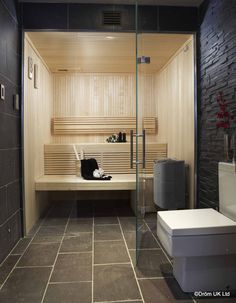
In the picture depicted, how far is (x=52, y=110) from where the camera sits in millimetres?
4512

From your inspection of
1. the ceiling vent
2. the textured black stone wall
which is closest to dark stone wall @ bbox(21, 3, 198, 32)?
the ceiling vent

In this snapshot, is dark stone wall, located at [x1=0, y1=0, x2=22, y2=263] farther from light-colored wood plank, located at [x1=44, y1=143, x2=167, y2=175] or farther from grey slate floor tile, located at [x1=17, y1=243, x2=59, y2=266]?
light-colored wood plank, located at [x1=44, y1=143, x2=167, y2=175]

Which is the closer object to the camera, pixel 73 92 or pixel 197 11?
pixel 197 11

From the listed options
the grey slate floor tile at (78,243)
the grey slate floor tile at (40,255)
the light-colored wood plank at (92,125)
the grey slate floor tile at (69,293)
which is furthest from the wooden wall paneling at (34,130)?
the grey slate floor tile at (69,293)

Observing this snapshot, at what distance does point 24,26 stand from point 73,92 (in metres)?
1.77

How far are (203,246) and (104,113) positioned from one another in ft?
10.7

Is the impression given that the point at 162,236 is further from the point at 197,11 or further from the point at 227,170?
the point at 197,11

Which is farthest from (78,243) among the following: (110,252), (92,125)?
(92,125)

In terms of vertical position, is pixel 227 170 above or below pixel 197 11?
below

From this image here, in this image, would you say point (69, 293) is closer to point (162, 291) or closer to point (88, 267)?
point (88, 267)

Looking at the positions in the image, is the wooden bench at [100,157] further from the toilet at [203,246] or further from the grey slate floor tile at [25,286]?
the toilet at [203,246]

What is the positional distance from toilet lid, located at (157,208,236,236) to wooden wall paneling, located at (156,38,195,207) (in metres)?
1.17

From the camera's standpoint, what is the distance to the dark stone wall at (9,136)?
2254 millimetres

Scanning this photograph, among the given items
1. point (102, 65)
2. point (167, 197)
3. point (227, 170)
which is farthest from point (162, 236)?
point (102, 65)
